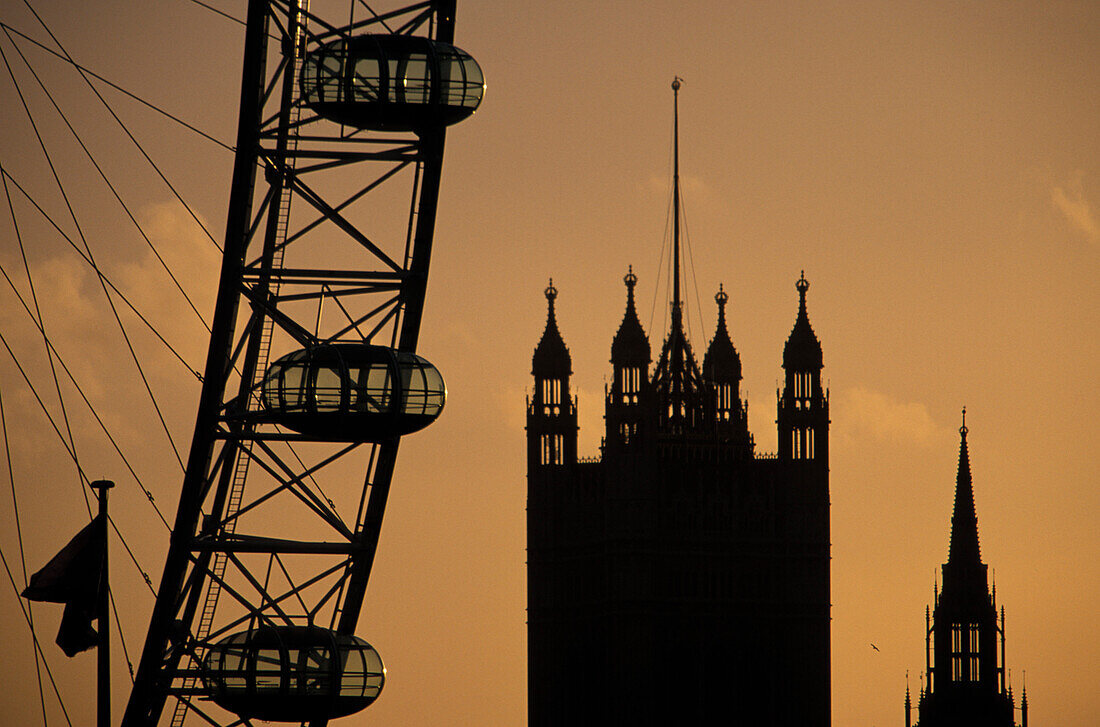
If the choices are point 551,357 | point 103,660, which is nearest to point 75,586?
point 103,660

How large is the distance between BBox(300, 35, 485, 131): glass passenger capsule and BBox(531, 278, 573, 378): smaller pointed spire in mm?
96089

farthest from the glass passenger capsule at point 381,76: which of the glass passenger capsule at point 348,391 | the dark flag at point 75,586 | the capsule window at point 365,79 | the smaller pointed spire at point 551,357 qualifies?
the smaller pointed spire at point 551,357

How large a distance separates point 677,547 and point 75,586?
105191 millimetres

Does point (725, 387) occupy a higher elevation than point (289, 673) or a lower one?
higher

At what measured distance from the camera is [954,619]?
7279 inches

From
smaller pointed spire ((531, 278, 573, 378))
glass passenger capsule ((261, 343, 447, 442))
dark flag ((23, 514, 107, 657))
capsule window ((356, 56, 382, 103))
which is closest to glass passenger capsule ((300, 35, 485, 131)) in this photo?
capsule window ((356, 56, 382, 103))

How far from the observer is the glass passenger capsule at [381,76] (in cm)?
8425

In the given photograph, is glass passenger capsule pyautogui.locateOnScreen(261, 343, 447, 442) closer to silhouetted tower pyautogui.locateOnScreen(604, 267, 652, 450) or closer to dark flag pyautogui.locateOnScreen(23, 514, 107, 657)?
dark flag pyautogui.locateOnScreen(23, 514, 107, 657)

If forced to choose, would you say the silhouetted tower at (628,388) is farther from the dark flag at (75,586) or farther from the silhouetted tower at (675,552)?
the dark flag at (75,586)

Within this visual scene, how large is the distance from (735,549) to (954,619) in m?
12.2

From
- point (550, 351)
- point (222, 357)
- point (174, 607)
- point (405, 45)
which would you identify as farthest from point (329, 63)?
point (550, 351)

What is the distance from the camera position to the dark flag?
80.4 m

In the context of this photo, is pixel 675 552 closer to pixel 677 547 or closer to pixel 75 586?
pixel 677 547

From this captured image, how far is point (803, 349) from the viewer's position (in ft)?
602
